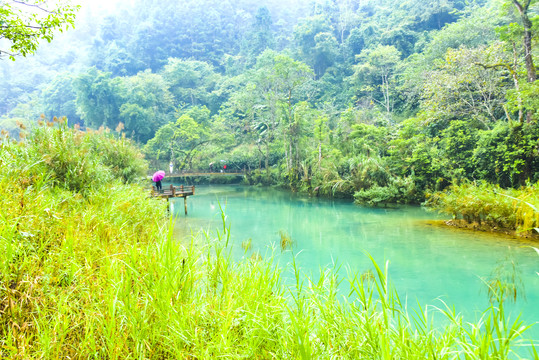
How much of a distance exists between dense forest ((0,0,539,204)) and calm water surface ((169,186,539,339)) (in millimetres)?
2794

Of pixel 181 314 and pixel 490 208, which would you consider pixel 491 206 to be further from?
pixel 181 314

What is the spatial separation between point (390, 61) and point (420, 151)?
14730 millimetres

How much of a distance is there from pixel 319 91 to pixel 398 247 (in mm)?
25402

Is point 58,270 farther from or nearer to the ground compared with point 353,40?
nearer to the ground

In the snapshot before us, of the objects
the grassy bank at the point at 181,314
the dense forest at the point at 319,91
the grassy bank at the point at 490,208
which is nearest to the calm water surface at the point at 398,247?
the grassy bank at the point at 490,208

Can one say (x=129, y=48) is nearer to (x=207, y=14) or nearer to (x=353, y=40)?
(x=207, y=14)

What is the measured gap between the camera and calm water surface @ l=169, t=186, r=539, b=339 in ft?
14.3

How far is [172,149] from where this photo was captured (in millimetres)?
24469

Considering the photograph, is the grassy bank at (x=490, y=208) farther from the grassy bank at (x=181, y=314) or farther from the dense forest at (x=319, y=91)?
the grassy bank at (x=181, y=314)

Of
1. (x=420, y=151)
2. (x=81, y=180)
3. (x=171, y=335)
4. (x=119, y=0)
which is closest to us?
(x=171, y=335)

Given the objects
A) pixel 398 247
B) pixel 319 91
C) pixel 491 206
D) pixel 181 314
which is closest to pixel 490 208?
pixel 491 206

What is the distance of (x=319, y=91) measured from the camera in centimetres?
2981

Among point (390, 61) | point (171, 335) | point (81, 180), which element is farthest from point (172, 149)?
point (171, 335)

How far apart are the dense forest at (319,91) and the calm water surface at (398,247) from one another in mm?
2794
